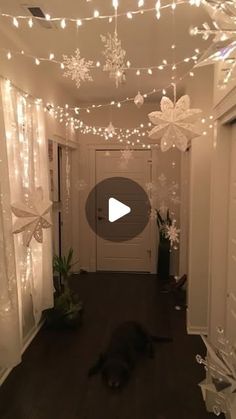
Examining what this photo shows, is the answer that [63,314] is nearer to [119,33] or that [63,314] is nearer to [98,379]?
[98,379]

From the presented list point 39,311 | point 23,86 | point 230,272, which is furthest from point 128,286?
point 23,86

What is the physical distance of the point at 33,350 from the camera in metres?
2.92

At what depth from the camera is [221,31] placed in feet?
3.49

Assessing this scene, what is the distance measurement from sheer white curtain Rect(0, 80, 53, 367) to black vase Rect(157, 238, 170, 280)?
226 cm

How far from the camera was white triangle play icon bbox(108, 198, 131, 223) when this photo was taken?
5223 mm

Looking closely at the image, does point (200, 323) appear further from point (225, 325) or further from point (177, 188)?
point (177, 188)

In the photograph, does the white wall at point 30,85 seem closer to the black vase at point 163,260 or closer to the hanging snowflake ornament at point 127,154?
the hanging snowflake ornament at point 127,154

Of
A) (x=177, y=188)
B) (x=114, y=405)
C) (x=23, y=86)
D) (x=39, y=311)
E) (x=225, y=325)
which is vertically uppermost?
(x=23, y=86)

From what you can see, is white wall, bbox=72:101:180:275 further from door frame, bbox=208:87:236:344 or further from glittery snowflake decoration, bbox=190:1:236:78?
glittery snowflake decoration, bbox=190:1:236:78

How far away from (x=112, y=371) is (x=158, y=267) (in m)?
2.68

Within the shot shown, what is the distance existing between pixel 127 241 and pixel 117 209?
1.83ft

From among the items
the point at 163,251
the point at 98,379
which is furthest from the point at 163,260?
the point at 98,379

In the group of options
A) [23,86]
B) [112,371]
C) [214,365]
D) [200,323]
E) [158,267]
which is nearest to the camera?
[214,365]

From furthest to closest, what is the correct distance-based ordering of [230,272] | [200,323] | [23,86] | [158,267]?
[158,267] → [200,323] → [23,86] → [230,272]
